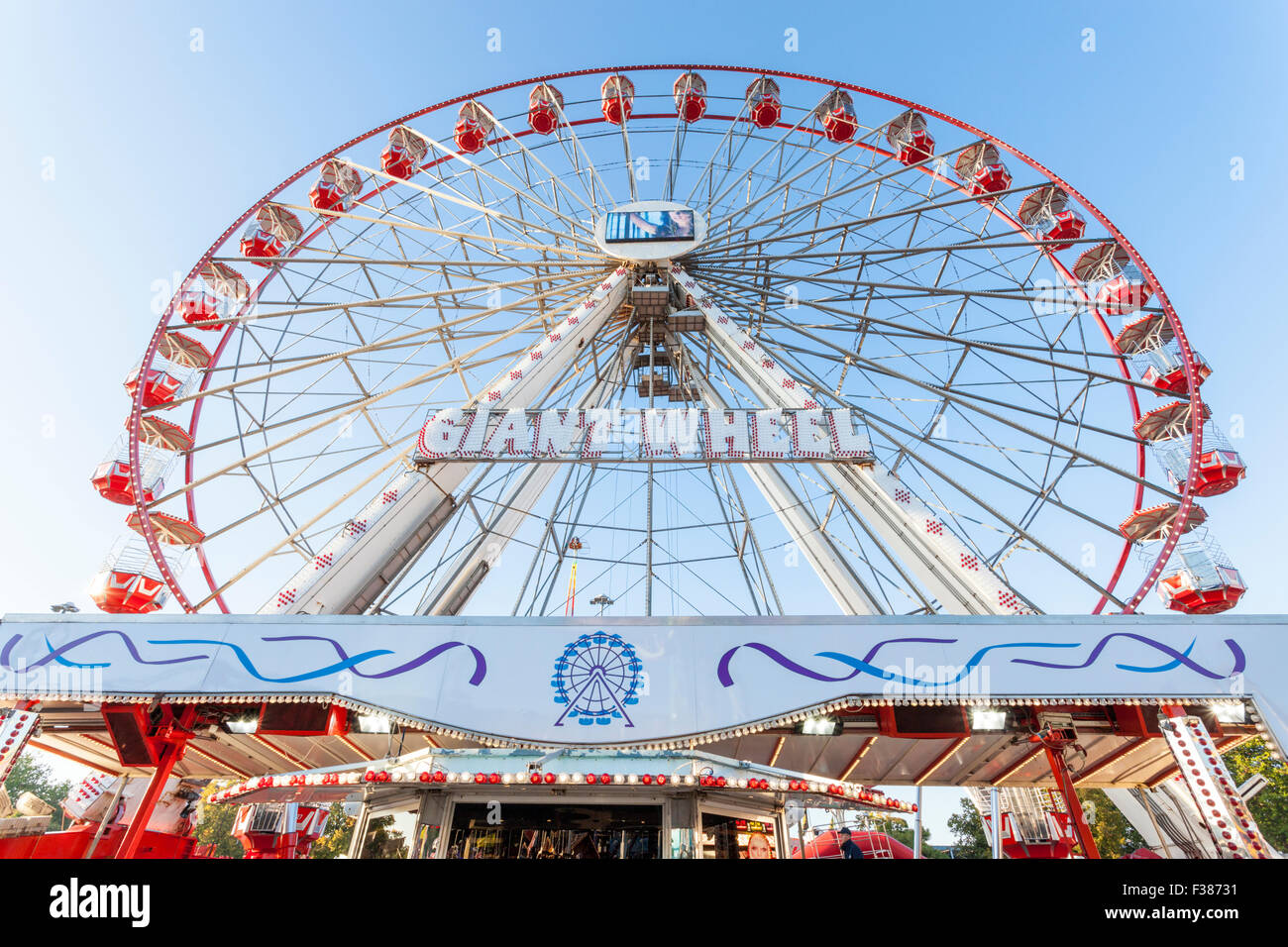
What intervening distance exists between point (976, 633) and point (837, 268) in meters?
9.27

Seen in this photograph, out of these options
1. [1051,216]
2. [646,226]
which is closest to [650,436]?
[646,226]

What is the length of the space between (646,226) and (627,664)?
987cm

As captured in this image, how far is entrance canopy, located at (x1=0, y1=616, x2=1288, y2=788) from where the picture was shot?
22.8 feet

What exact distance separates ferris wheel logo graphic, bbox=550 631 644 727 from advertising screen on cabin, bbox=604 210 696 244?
9235mm

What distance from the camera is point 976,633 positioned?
7430mm

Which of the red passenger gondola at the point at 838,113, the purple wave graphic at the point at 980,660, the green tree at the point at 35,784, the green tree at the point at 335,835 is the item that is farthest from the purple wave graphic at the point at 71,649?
the green tree at the point at 35,784

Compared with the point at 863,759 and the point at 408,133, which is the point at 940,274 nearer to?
the point at 863,759

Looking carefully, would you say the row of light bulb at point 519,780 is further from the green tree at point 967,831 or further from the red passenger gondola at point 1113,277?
the green tree at point 967,831

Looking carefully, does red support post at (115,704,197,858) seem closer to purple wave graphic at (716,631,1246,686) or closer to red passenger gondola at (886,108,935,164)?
purple wave graphic at (716,631,1246,686)

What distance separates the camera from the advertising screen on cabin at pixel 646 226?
13977 millimetres

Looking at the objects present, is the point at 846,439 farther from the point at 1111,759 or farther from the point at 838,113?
the point at 838,113

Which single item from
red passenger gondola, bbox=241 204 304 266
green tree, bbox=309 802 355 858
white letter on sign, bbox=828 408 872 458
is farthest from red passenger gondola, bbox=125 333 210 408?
green tree, bbox=309 802 355 858

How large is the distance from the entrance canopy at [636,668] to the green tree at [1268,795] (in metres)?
29.7
